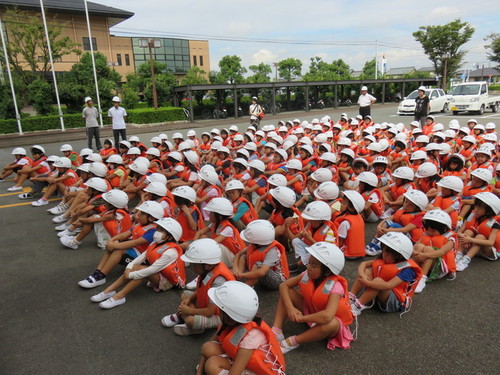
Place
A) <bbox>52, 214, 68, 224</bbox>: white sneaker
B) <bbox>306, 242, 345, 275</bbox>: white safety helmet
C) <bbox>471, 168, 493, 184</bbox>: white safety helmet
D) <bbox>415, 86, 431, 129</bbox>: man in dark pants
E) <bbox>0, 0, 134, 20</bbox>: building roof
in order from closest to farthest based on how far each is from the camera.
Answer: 1. <bbox>306, 242, 345, 275</bbox>: white safety helmet
2. <bbox>471, 168, 493, 184</bbox>: white safety helmet
3. <bbox>52, 214, 68, 224</bbox>: white sneaker
4. <bbox>415, 86, 431, 129</bbox>: man in dark pants
5. <bbox>0, 0, 134, 20</bbox>: building roof

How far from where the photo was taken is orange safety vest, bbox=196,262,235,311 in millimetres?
3057

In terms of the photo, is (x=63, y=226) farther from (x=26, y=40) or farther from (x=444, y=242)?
(x=26, y=40)

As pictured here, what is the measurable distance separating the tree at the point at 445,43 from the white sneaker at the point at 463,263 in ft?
145

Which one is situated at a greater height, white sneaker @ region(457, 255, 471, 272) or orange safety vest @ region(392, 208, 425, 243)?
orange safety vest @ region(392, 208, 425, 243)

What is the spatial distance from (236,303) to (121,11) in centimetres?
4238

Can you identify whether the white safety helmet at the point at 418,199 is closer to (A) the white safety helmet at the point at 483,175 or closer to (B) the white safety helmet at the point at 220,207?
(A) the white safety helmet at the point at 483,175

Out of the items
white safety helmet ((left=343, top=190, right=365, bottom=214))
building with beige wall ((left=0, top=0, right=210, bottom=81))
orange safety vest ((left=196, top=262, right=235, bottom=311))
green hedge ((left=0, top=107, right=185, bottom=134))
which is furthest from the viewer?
building with beige wall ((left=0, top=0, right=210, bottom=81))

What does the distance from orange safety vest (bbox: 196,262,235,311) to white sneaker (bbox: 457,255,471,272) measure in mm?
3039

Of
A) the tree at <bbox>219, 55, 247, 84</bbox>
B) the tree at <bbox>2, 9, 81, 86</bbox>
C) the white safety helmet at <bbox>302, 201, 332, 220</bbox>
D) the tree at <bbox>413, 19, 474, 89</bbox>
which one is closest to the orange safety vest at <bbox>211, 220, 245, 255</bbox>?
the white safety helmet at <bbox>302, 201, 332, 220</bbox>

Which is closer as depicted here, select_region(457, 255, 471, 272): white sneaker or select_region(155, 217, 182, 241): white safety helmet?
select_region(155, 217, 182, 241): white safety helmet

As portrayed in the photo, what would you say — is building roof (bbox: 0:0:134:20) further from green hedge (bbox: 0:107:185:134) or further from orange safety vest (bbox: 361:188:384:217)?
orange safety vest (bbox: 361:188:384:217)

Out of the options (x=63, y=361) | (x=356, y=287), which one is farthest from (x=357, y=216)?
(x=63, y=361)

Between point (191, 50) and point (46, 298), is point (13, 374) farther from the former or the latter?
point (191, 50)

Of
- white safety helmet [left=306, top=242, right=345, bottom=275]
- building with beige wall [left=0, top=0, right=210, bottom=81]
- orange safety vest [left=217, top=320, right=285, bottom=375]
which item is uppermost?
building with beige wall [left=0, top=0, right=210, bottom=81]
